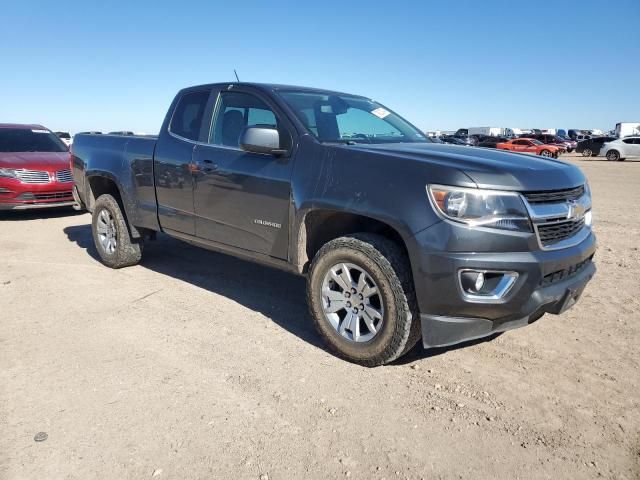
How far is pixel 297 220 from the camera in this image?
3535 mm

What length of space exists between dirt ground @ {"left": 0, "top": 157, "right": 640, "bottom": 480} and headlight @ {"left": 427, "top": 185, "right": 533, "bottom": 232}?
1.04 m

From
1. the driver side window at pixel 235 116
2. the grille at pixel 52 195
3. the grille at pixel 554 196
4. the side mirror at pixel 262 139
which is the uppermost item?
the driver side window at pixel 235 116

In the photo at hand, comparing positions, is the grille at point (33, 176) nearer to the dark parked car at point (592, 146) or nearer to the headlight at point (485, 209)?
the headlight at point (485, 209)

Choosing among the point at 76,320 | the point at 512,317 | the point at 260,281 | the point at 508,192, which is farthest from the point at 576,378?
the point at 76,320

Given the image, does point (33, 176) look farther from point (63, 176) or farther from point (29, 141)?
point (29, 141)

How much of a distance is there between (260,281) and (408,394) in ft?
8.25

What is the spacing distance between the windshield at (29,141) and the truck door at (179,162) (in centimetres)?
618

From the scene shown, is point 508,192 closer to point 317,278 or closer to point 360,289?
point 360,289

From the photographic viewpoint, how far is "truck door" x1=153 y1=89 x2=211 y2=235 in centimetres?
447

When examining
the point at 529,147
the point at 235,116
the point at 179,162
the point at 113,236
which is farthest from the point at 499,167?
the point at 529,147

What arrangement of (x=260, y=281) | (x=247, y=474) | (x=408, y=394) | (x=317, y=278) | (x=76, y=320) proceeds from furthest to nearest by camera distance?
1. (x=260, y=281)
2. (x=76, y=320)
3. (x=317, y=278)
4. (x=408, y=394)
5. (x=247, y=474)

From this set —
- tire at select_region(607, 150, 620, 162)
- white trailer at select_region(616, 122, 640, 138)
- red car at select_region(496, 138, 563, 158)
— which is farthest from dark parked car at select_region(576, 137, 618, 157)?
white trailer at select_region(616, 122, 640, 138)

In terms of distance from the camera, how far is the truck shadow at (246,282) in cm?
391

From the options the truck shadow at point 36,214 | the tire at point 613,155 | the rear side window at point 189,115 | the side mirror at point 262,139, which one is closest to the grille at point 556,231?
the side mirror at point 262,139
